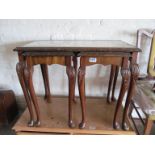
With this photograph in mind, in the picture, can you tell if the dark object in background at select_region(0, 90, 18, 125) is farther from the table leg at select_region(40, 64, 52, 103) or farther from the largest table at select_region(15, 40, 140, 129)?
the largest table at select_region(15, 40, 140, 129)

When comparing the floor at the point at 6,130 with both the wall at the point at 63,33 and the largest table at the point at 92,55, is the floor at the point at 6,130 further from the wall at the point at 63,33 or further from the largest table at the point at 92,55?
the largest table at the point at 92,55

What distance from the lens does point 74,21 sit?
1.35m

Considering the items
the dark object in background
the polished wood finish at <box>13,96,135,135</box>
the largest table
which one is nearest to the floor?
the dark object in background

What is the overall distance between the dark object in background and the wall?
0.25 metres

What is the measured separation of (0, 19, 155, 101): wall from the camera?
1340 mm

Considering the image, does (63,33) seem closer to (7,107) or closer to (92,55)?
A: (92,55)

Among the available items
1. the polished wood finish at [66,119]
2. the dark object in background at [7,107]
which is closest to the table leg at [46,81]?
the polished wood finish at [66,119]

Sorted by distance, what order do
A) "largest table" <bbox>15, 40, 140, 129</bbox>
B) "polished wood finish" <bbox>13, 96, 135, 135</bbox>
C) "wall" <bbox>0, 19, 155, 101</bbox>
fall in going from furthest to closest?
"wall" <bbox>0, 19, 155, 101</bbox>
"polished wood finish" <bbox>13, 96, 135, 135</bbox>
"largest table" <bbox>15, 40, 140, 129</bbox>

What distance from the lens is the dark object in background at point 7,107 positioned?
1.41 m

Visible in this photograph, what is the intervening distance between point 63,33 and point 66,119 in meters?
0.75

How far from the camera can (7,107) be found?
4.80 ft

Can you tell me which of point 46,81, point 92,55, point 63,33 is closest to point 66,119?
point 46,81
